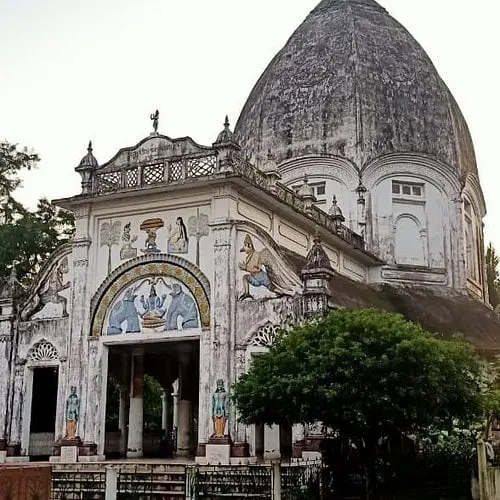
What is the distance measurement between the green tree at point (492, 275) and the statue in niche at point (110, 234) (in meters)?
23.6

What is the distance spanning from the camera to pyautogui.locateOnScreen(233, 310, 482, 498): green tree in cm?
1320

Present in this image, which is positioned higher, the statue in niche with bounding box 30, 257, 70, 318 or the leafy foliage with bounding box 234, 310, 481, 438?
the statue in niche with bounding box 30, 257, 70, 318

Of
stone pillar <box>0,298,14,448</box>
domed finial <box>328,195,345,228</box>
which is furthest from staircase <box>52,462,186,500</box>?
domed finial <box>328,195,345,228</box>

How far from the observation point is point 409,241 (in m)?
27.1

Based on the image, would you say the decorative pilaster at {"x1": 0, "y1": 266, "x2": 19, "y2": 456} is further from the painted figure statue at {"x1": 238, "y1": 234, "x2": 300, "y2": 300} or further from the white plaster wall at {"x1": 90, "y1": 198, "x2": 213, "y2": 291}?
the painted figure statue at {"x1": 238, "y1": 234, "x2": 300, "y2": 300}

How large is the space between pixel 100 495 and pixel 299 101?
675 inches

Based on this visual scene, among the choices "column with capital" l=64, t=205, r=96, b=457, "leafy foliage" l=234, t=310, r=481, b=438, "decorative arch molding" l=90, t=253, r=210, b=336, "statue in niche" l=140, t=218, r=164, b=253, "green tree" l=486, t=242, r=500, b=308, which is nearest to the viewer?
"leafy foliage" l=234, t=310, r=481, b=438

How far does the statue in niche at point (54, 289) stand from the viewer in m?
20.9

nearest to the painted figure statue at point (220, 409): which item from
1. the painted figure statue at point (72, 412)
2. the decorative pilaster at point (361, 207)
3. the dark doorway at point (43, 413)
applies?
the painted figure statue at point (72, 412)

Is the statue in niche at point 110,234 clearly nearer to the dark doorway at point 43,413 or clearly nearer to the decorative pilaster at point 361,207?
the dark doorway at point 43,413

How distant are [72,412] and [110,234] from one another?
4505 millimetres

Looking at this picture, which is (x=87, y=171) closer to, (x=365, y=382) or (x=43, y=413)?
(x=43, y=413)

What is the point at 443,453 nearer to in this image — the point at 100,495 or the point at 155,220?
the point at 100,495

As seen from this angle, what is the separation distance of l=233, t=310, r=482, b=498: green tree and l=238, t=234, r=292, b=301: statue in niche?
3.97 meters
